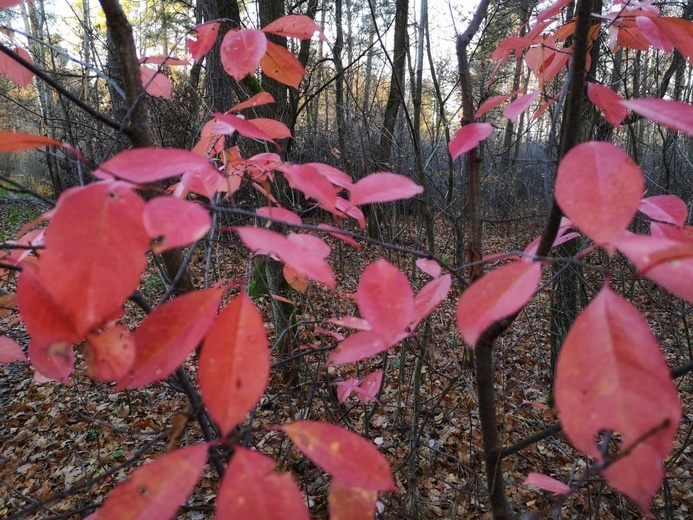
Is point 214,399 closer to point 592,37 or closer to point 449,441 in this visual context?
point 592,37

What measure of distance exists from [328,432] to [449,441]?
8.72 feet

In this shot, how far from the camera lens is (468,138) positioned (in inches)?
25.5

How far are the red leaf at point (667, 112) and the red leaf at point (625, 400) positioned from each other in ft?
0.71

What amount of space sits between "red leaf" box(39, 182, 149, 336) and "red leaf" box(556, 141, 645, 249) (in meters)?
0.38

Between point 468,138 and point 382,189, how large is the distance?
0.67ft

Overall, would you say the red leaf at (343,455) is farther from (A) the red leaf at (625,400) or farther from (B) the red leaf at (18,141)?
(B) the red leaf at (18,141)

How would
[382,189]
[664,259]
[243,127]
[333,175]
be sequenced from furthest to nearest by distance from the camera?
1. [333,175]
2. [243,127]
3. [382,189]
4. [664,259]

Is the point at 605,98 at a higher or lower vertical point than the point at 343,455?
higher

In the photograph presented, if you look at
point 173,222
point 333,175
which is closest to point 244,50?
point 333,175

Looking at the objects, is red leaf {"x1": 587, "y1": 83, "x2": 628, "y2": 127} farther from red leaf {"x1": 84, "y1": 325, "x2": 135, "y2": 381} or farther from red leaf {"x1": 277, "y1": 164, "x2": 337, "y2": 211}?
red leaf {"x1": 84, "y1": 325, "x2": 135, "y2": 381}

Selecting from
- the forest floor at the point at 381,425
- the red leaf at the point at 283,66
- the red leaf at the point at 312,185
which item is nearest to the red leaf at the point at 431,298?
the red leaf at the point at 312,185

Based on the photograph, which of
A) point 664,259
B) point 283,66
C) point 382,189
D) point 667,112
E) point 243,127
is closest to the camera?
point 664,259

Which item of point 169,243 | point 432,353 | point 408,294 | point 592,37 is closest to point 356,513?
point 408,294

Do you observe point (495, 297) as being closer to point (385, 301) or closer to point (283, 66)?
point (385, 301)
